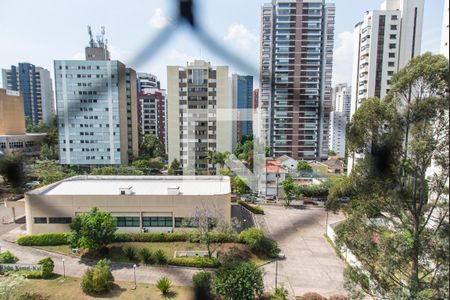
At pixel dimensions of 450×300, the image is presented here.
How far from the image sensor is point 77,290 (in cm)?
401

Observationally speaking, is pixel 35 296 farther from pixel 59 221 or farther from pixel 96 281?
pixel 59 221

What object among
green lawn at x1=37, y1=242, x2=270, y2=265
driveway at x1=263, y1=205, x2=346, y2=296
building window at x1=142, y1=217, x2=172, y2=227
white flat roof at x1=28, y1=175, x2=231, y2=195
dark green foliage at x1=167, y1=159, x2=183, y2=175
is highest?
white flat roof at x1=28, y1=175, x2=231, y2=195

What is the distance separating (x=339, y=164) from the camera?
1223 centimetres

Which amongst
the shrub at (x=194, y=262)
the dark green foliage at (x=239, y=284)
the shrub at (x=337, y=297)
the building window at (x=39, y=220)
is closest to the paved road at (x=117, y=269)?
the shrub at (x=194, y=262)

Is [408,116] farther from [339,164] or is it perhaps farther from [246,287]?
[339,164]

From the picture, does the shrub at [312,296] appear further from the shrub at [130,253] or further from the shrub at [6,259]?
the shrub at [6,259]

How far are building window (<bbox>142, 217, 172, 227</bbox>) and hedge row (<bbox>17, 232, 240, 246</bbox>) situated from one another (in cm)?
22

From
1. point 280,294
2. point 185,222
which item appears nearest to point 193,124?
point 185,222

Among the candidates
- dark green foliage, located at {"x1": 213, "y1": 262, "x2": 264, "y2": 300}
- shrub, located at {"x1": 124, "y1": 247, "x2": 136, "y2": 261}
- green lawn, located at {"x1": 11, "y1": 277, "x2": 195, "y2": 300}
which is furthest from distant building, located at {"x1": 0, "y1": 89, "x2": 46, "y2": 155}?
shrub, located at {"x1": 124, "y1": 247, "x2": 136, "y2": 261}

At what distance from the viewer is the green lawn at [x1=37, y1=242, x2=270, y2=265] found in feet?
16.5

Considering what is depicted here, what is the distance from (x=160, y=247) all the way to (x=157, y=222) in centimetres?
57

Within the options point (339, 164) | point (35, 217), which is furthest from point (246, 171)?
point (35, 217)

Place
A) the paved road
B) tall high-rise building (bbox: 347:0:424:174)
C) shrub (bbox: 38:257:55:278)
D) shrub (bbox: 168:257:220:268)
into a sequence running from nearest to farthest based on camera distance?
shrub (bbox: 38:257:55:278)
the paved road
shrub (bbox: 168:257:220:268)
tall high-rise building (bbox: 347:0:424:174)

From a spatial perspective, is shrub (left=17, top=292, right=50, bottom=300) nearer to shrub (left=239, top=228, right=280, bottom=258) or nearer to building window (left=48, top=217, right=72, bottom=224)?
building window (left=48, top=217, right=72, bottom=224)
